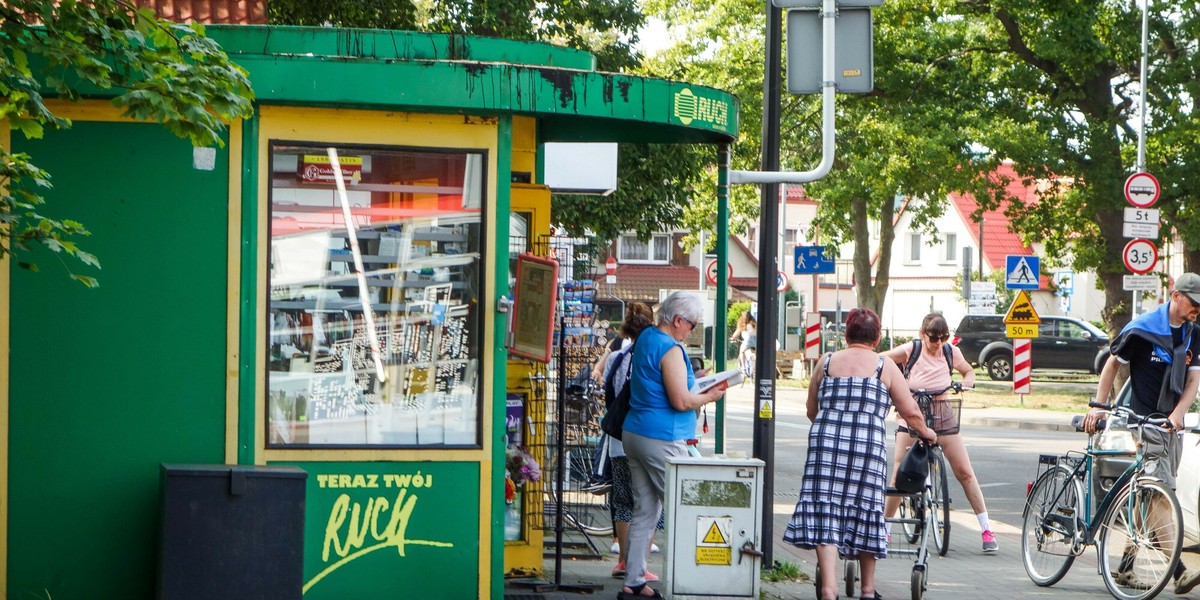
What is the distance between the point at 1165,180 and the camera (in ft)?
86.0

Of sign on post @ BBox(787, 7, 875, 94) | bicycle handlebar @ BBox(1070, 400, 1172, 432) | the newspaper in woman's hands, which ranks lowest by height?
bicycle handlebar @ BBox(1070, 400, 1172, 432)

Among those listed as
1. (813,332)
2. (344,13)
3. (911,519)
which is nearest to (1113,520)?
(911,519)

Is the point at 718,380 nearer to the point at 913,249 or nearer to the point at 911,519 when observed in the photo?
the point at 911,519

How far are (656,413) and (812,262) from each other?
16.7 meters

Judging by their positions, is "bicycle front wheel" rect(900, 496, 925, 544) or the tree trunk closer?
"bicycle front wheel" rect(900, 496, 925, 544)

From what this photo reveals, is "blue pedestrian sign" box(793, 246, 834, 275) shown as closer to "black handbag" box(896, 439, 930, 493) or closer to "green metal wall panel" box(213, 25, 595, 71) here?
"black handbag" box(896, 439, 930, 493)

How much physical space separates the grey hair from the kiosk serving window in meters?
1.23

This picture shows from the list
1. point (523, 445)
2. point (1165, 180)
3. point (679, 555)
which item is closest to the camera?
point (679, 555)

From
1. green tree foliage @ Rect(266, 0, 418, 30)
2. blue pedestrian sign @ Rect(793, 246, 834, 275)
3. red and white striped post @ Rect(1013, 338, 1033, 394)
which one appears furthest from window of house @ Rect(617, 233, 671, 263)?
green tree foliage @ Rect(266, 0, 418, 30)

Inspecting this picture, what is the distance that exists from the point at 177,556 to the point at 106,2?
7.53ft

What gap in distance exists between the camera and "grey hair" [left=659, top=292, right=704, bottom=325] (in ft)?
25.6

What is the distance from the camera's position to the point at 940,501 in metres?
10.9

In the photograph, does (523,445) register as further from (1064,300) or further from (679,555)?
(1064,300)

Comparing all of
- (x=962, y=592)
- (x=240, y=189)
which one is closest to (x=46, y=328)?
(x=240, y=189)
